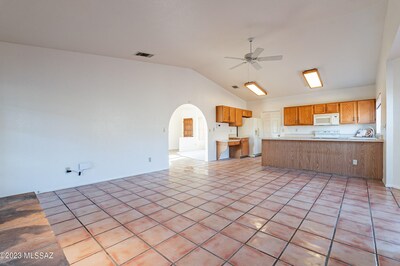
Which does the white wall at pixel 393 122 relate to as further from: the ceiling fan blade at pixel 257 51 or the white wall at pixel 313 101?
the white wall at pixel 313 101

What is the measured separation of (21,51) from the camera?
3555 mm

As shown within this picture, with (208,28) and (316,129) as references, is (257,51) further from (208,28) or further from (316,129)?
(316,129)

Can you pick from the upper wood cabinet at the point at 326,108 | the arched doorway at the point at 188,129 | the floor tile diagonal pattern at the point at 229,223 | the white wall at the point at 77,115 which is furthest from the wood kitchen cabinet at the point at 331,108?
the arched doorway at the point at 188,129

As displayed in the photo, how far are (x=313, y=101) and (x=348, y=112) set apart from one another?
4.11 ft

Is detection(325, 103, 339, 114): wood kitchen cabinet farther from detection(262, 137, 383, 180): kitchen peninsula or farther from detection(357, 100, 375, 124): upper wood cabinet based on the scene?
detection(262, 137, 383, 180): kitchen peninsula

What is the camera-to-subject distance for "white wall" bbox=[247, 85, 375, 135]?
20.9 ft

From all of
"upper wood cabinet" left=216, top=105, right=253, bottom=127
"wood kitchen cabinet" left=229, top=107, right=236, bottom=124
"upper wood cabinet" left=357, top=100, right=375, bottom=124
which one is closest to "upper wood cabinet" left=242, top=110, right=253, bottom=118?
"upper wood cabinet" left=216, top=105, right=253, bottom=127

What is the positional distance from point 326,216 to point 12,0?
4995 millimetres

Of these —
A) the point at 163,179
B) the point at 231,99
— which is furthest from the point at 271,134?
the point at 163,179

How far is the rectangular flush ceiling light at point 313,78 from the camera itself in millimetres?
5535

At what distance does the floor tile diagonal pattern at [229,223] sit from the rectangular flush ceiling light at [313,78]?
3158 millimetres

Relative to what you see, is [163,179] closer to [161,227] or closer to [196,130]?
[161,227]

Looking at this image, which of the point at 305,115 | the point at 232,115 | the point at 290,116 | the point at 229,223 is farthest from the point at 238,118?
the point at 229,223

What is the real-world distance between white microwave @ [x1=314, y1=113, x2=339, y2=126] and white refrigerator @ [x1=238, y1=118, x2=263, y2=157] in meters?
2.18
